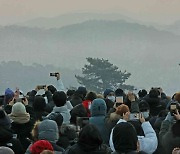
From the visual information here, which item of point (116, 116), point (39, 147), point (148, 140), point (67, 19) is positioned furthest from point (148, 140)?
point (67, 19)

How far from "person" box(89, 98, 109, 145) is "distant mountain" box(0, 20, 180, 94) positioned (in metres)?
83.6

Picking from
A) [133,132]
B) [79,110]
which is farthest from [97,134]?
[79,110]

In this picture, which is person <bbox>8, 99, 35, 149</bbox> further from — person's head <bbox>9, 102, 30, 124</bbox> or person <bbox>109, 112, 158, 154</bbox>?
person <bbox>109, 112, 158, 154</bbox>

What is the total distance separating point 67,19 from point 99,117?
10229 centimetres

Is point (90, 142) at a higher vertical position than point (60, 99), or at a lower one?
lower

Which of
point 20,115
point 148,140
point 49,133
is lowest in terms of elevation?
point 148,140

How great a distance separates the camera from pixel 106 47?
103562 millimetres

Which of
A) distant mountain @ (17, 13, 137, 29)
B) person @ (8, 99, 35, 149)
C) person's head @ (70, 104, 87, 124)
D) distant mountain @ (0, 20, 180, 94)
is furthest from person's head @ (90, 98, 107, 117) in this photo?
distant mountain @ (17, 13, 137, 29)

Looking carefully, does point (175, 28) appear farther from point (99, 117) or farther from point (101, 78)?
point (99, 117)

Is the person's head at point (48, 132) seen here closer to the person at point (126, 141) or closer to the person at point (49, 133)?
the person at point (49, 133)

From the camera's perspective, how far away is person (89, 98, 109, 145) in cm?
751

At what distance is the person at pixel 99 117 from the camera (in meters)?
7.51

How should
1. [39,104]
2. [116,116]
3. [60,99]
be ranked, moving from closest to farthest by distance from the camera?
1. [116,116]
2. [60,99]
3. [39,104]

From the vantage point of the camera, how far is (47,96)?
400 inches
